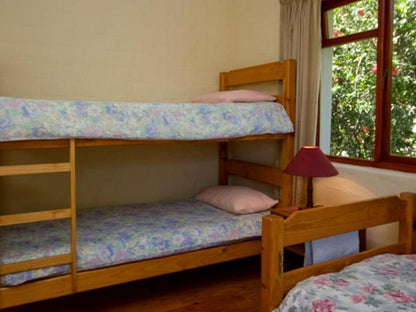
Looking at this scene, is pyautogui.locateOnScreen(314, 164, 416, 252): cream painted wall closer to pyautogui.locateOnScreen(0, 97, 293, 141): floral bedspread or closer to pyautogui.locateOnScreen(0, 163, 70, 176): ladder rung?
pyautogui.locateOnScreen(0, 97, 293, 141): floral bedspread

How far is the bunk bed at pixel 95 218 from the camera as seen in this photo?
2.06m

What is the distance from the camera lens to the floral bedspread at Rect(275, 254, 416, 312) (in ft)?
5.11

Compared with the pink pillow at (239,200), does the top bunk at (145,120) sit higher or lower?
higher

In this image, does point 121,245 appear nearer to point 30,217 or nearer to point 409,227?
point 30,217

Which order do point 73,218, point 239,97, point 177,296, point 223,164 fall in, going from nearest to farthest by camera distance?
point 73,218 < point 177,296 < point 239,97 < point 223,164

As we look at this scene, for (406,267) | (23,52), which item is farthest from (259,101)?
(23,52)

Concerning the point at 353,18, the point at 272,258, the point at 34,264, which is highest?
the point at 353,18

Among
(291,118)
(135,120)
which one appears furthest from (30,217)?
(291,118)

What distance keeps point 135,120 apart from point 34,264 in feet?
3.10

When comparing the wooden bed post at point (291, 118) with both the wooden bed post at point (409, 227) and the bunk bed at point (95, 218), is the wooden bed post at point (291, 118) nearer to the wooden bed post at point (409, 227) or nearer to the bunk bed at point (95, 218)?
the bunk bed at point (95, 218)

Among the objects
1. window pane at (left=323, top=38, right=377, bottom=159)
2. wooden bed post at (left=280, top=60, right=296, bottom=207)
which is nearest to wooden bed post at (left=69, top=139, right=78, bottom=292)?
wooden bed post at (left=280, top=60, right=296, bottom=207)

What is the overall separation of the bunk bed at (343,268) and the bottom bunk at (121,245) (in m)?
0.76

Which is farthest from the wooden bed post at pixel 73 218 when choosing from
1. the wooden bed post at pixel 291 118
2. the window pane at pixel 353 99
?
the window pane at pixel 353 99

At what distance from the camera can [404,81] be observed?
2.49 metres
